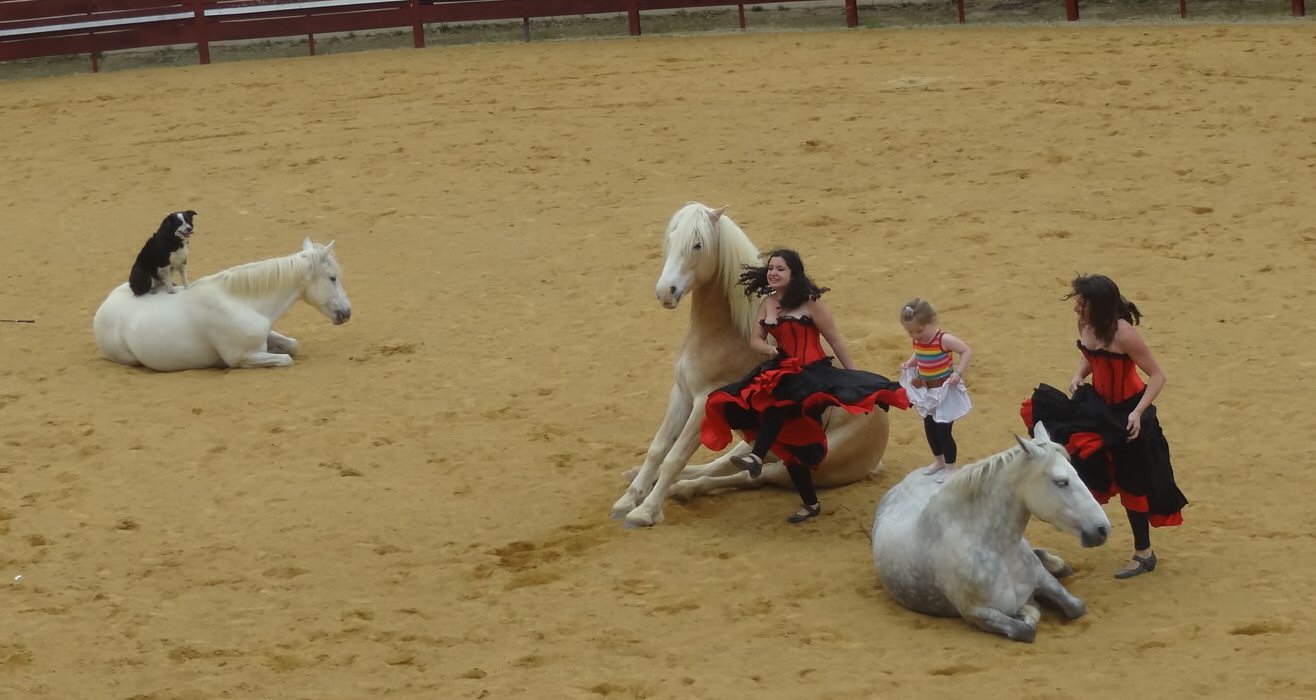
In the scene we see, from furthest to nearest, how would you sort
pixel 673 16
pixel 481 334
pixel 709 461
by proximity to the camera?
pixel 673 16 → pixel 481 334 → pixel 709 461

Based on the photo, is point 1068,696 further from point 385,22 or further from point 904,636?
point 385,22

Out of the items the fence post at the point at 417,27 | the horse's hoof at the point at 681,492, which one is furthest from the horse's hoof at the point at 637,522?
the fence post at the point at 417,27

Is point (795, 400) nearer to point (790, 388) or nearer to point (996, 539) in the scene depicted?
point (790, 388)

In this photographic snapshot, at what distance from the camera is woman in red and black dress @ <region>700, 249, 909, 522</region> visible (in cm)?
808

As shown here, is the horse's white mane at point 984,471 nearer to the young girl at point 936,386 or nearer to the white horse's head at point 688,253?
the young girl at point 936,386

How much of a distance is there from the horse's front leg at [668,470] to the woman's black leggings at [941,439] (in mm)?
1230

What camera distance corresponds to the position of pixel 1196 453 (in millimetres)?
9031

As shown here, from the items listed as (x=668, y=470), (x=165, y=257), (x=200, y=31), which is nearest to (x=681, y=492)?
(x=668, y=470)

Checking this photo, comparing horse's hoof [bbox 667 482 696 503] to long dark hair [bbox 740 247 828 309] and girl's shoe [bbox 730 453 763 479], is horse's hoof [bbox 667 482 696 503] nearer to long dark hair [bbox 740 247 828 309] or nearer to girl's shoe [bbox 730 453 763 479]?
girl's shoe [bbox 730 453 763 479]

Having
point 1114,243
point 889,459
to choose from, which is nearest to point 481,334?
point 889,459

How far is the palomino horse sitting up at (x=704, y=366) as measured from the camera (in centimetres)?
857

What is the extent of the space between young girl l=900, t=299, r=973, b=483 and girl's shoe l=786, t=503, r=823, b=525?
→ 2.77 feet

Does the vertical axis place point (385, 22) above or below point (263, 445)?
above

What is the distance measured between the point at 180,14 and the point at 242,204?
28.2 ft
